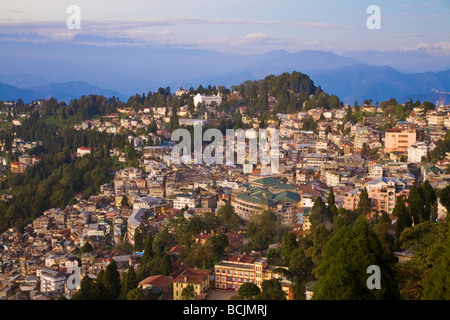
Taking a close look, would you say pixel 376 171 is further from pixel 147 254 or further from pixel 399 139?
pixel 147 254

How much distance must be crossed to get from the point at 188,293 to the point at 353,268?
2.81 m

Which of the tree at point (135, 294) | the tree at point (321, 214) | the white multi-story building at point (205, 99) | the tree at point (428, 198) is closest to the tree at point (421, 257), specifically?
the tree at point (428, 198)

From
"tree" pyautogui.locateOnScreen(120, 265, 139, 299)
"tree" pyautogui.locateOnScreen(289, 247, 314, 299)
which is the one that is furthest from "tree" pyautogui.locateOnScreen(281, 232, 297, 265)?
"tree" pyautogui.locateOnScreen(120, 265, 139, 299)

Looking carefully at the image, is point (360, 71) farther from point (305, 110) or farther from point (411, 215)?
point (411, 215)

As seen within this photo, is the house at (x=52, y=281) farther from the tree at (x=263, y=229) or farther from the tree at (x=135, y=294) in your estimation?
the tree at (x=263, y=229)

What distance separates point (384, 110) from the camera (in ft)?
65.6

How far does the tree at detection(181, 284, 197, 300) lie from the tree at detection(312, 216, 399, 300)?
7.33ft

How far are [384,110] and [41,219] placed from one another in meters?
12.0

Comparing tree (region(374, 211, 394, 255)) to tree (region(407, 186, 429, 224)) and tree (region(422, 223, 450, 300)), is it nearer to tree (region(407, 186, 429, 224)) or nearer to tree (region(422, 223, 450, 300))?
tree (region(407, 186, 429, 224))

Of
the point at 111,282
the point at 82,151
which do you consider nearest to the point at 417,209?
the point at 111,282

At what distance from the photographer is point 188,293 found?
24.2 feet

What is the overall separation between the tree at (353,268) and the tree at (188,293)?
7.33ft

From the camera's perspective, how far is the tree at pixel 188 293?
7.38 meters

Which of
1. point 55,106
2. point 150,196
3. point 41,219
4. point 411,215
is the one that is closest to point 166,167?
point 150,196
